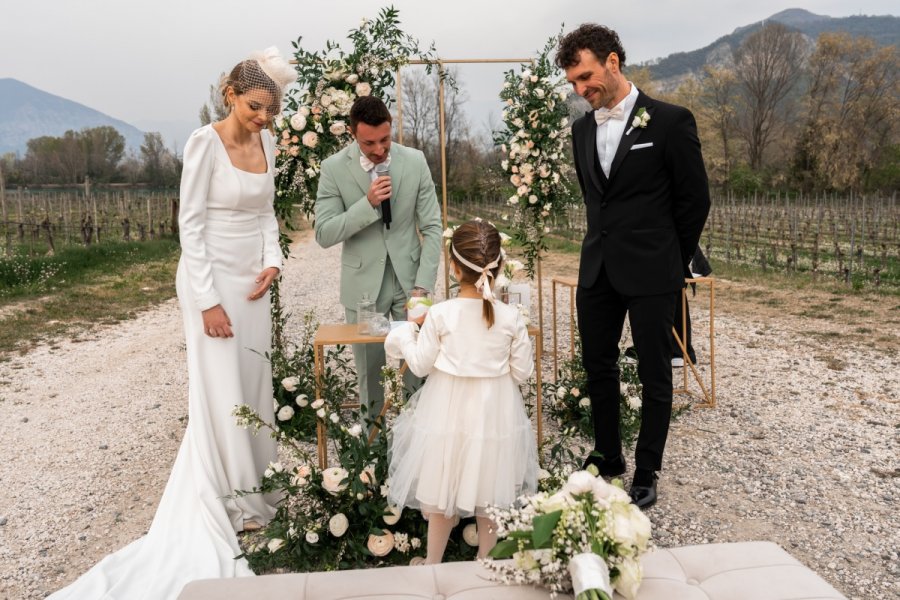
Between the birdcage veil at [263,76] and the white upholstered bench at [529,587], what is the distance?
2137 millimetres

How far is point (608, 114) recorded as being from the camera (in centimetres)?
342

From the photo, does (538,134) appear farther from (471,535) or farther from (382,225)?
(471,535)

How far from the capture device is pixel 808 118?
1743 inches

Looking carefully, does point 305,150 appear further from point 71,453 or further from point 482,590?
point 482,590

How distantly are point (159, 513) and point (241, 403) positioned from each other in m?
0.63

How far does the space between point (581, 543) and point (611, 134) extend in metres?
2.31

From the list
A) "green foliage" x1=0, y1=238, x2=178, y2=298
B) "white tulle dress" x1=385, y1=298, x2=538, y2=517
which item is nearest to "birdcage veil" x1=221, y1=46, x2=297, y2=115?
"white tulle dress" x1=385, y1=298, x2=538, y2=517

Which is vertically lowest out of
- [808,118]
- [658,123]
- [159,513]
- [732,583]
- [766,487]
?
[766,487]

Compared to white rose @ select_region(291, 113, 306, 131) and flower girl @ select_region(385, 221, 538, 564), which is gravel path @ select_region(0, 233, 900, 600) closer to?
flower girl @ select_region(385, 221, 538, 564)

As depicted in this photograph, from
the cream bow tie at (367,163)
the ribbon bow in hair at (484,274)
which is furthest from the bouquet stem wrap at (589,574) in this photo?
the cream bow tie at (367,163)

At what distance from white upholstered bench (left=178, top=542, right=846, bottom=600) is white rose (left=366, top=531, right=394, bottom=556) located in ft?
Result: 3.03

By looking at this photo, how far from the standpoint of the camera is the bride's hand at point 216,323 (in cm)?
322

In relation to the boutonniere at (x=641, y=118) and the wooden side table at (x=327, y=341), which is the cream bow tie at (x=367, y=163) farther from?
the boutonniere at (x=641, y=118)

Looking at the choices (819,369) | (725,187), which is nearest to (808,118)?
(725,187)
